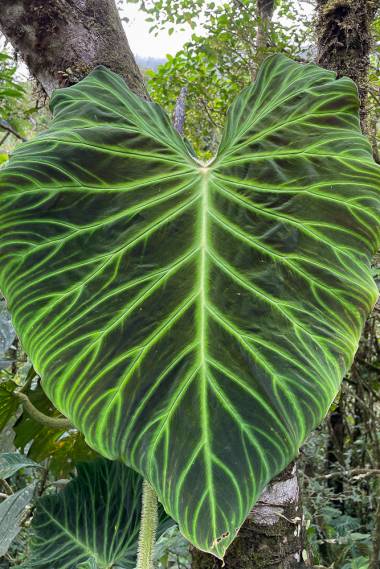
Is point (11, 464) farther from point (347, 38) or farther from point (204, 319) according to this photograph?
point (347, 38)

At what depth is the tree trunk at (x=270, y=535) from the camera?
0.76m

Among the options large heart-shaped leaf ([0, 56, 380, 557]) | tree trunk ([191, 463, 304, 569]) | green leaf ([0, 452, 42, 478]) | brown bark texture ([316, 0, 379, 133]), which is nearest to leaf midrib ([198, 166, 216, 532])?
large heart-shaped leaf ([0, 56, 380, 557])

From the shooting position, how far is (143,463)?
47 cm

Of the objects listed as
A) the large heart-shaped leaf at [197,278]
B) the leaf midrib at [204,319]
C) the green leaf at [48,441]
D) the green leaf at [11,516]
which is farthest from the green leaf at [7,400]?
the leaf midrib at [204,319]

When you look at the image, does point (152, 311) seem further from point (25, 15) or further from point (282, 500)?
point (25, 15)

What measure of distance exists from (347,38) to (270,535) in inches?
34.0

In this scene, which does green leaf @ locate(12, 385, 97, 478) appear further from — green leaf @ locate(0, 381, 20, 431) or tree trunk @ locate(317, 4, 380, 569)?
tree trunk @ locate(317, 4, 380, 569)

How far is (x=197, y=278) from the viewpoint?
592 millimetres

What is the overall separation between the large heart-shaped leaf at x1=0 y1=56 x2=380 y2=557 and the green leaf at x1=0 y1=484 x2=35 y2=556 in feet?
1.44

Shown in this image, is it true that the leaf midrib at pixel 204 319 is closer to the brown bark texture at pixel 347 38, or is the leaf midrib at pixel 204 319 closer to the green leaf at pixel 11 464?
the brown bark texture at pixel 347 38

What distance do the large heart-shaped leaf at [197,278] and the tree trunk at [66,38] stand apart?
0.54ft

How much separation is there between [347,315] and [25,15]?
2.57 feet

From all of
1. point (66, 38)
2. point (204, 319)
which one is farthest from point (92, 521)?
point (66, 38)

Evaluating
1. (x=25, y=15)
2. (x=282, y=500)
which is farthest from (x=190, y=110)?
(x=282, y=500)
